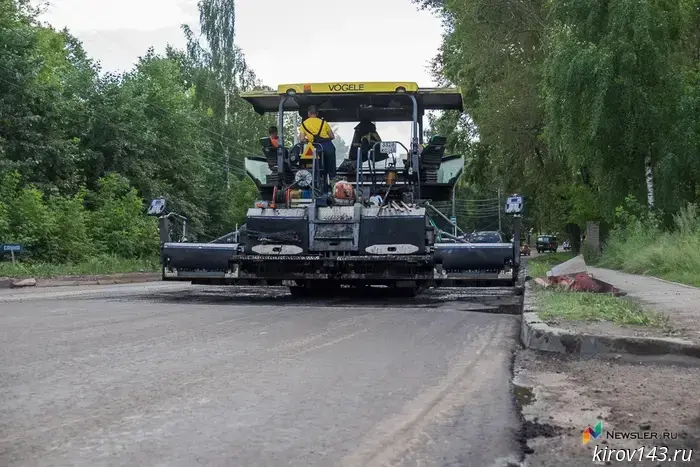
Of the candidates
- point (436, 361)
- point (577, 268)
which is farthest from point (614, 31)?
point (436, 361)

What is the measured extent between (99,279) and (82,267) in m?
2.02

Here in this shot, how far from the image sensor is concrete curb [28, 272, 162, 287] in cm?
1842

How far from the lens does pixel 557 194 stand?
1334 inches

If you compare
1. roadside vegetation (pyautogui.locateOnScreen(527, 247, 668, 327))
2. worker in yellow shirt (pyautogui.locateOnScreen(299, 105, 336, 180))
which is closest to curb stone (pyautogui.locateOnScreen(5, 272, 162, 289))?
worker in yellow shirt (pyautogui.locateOnScreen(299, 105, 336, 180))

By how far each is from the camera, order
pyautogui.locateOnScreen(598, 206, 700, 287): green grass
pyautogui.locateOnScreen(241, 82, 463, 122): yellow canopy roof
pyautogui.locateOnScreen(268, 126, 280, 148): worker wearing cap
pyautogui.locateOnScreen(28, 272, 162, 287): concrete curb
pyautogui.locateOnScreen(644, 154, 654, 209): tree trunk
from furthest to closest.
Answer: pyautogui.locateOnScreen(644, 154, 654, 209): tree trunk < pyautogui.locateOnScreen(28, 272, 162, 287): concrete curb < pyautogui.locateOnScreen(598, 206, 700, 287): green grass < pyautogui.locateOnScreen(268, 126, 280, 148): worker wearing cap < pyautogui.locateOnScreen(241, 82, 463, 122): yellow canopy roof

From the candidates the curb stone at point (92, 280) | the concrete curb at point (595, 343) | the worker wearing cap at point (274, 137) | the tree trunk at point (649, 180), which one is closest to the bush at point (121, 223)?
the curb stone at point (92, 280)

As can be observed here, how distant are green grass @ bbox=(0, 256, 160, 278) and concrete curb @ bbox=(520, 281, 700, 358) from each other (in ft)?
48.7

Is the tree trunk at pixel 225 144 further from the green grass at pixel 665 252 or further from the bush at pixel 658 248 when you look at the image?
the green grass at pixel 665 252

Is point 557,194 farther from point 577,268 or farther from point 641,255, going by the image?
point 577,268

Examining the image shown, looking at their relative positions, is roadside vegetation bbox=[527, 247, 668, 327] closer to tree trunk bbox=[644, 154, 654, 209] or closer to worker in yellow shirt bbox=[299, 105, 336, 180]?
worker in yellow shirt bbox=[299, 105, 336, 180]

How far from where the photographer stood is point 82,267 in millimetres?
22016

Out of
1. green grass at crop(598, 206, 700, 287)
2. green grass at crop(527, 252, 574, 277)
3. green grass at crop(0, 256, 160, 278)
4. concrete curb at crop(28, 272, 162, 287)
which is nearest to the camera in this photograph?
green grass at crop(598, 206, 700, 287)

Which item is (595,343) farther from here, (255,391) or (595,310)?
(255,391)

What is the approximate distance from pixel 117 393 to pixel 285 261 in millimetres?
6630
